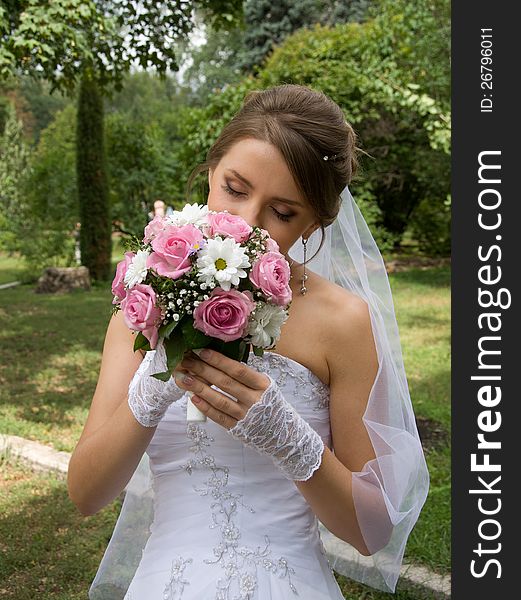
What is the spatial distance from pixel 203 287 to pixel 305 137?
0.66 metres

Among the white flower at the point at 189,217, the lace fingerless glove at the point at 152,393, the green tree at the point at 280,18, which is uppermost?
the green tree at the point at 280,18

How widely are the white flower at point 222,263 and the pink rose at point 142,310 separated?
112 mm

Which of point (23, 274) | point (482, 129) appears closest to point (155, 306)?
point (482, 129)

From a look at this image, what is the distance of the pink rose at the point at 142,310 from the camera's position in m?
1.50

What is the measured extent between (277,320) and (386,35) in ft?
43.3

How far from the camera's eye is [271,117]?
198 centimetres

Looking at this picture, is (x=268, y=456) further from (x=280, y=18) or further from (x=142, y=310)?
(x=280, y=18)

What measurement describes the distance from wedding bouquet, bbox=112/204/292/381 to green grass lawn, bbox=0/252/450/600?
2568 millimetres

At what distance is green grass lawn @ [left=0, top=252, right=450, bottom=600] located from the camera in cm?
400

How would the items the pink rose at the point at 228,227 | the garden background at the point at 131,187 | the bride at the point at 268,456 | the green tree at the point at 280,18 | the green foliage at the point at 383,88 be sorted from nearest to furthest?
the pink rose at the point at 228,227, the bride at the point at 268,456, the garden background at the point at 131,187, the green foliage at the point at 383,88, the green tree at the point at 280,18

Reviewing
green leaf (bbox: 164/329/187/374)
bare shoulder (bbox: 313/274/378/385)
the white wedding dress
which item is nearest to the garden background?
bare shoulder (bbox: 313/274/378/385)

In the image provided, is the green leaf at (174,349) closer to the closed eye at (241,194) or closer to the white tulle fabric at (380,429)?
the closed eye at (241,194)

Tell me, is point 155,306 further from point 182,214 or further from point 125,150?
point 125,150

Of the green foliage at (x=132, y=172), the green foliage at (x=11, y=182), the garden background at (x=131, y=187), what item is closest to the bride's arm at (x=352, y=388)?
the garden background at (x=131, y=187)
